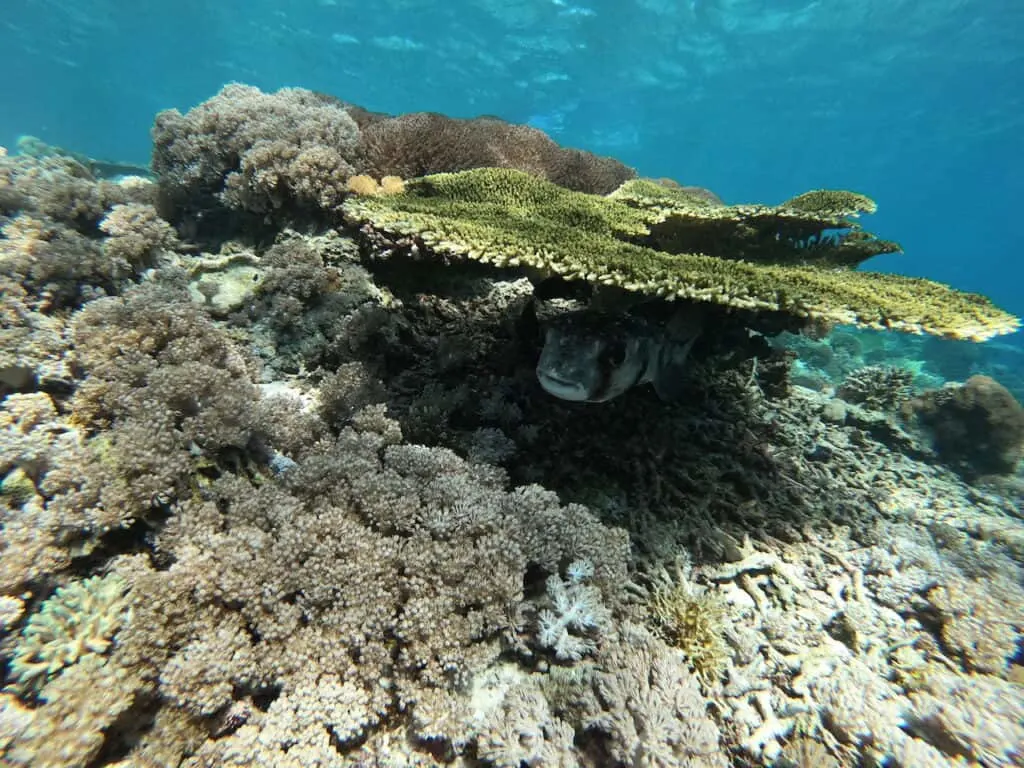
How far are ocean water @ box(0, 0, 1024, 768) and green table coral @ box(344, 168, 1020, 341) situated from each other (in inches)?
2.9

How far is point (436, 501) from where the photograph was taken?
278cm

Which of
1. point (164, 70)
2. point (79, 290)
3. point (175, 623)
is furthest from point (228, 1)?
point (175, 623)

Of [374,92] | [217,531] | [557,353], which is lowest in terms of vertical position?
[217,531]

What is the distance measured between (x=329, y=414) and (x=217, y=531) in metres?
1.23

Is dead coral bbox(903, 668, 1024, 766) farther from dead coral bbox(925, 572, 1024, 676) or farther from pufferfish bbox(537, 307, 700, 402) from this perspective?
pufferfish bbox(537, 307, 700, 402)

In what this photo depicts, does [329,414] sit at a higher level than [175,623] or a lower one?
higher

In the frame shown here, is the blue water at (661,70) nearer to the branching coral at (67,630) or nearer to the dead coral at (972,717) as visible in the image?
the dead coral at (972,717)

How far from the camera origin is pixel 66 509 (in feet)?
8.02

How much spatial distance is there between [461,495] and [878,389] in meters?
7.90

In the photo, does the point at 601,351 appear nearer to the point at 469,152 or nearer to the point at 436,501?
the point at 436,501

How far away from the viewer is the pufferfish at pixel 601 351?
129 inches

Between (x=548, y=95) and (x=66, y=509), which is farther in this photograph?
(x=548, y=95)

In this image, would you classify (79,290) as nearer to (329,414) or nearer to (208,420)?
(208,420)

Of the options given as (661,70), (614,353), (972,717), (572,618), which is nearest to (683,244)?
(614,353)
